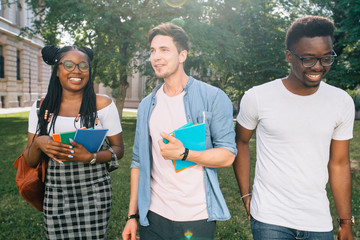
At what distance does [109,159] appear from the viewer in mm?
2820

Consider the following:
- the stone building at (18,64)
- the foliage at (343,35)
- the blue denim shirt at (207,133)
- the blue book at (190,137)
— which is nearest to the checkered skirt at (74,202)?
the blue denim shirt at (207,133)

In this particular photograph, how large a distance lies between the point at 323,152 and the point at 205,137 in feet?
2.79

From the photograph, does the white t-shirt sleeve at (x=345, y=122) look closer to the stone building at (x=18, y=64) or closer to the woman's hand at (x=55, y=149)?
the woman's hand at (x=55, y=149)

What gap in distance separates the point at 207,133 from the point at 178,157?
33 cm

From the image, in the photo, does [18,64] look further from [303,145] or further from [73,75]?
[303,145]

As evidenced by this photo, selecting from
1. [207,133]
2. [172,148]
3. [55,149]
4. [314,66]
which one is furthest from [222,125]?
[55,149]

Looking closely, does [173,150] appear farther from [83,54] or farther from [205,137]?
[83,54]

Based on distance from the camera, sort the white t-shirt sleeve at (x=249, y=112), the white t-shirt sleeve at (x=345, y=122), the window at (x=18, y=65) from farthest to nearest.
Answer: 1. the window at (x=18, y=65)
2. the white t-shirt sleeve at (x=249, y=112)
3. the white t-shirt sleeve at (x=345, y=122)

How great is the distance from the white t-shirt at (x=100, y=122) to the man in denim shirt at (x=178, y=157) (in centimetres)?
48

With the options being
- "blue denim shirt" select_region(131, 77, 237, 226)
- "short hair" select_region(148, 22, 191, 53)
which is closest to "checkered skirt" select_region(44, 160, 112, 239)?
"blue denim shirt" select_region(131, 77, 237, 226)

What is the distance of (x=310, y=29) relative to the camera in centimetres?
237

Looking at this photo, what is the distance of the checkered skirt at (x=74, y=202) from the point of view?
8.76 feet

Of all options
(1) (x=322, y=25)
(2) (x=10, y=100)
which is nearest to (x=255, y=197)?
(1) (x=322, y=25)

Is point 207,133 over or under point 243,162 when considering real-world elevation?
over
